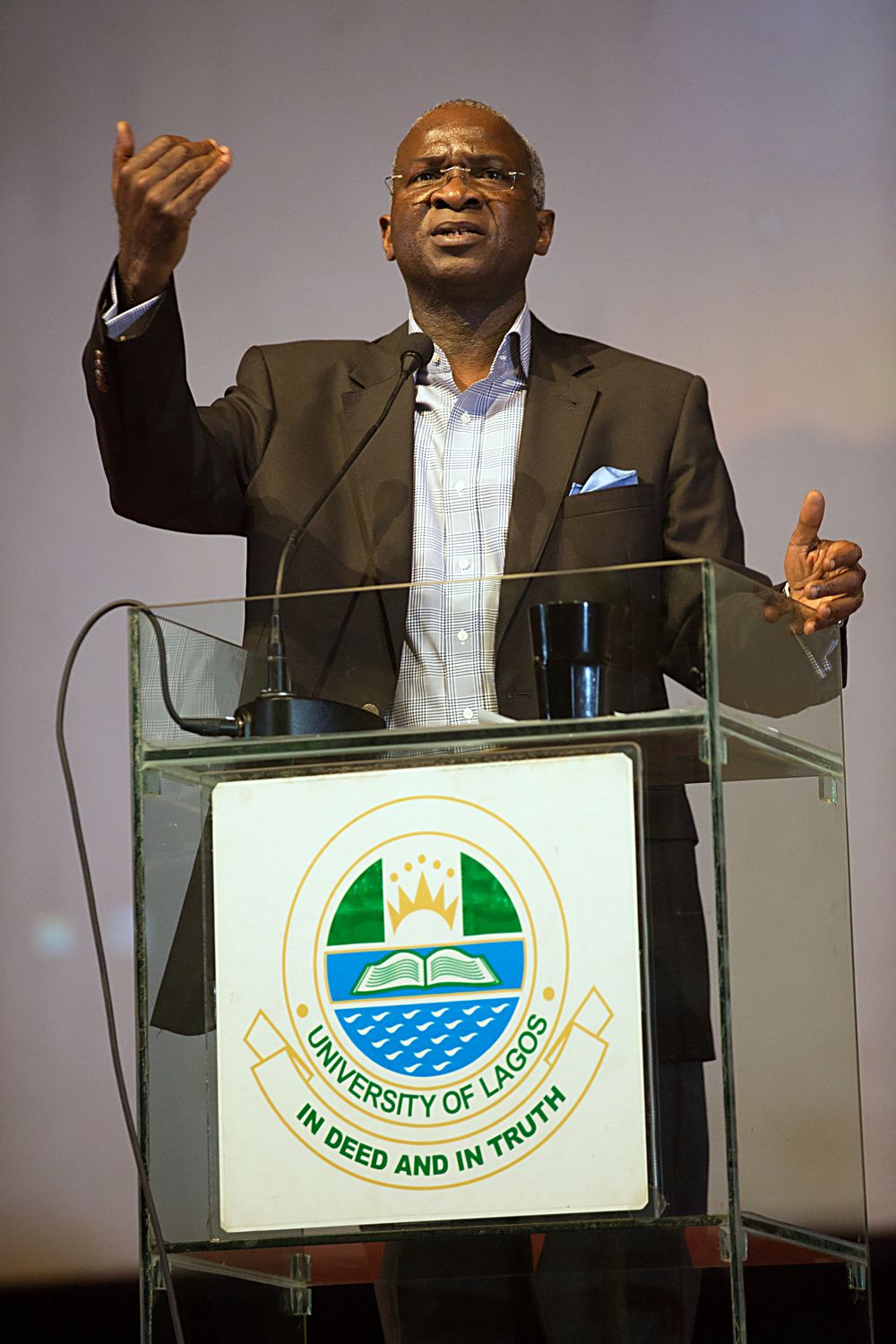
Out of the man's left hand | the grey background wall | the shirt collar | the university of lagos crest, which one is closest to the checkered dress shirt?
the shirt collar

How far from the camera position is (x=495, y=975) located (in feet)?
4.22

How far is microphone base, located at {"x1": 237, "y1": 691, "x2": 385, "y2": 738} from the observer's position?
54.1 inches

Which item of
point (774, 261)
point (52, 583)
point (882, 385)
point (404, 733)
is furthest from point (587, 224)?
point (404, 733)

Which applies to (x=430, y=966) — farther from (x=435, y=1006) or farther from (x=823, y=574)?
(x=823, y=574)

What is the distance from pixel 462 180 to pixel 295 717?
1.01m

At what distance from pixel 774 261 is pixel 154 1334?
9.69ft

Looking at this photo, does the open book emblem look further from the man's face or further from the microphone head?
the man's face

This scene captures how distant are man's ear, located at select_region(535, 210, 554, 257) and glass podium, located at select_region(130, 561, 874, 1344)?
1.00 meters

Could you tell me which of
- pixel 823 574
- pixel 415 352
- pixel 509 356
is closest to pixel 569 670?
pixel 823 574

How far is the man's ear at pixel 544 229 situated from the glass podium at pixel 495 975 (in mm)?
1004

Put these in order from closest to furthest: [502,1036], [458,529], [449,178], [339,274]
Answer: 1. [502,1036]
2. [458,529]
3. [449,178]
4. [339,274]

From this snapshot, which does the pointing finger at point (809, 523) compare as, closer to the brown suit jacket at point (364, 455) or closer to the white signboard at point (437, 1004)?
the brown suit jacket at point (364, 455)

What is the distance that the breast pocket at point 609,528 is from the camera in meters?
1.89

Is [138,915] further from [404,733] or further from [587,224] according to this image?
[587,224]
